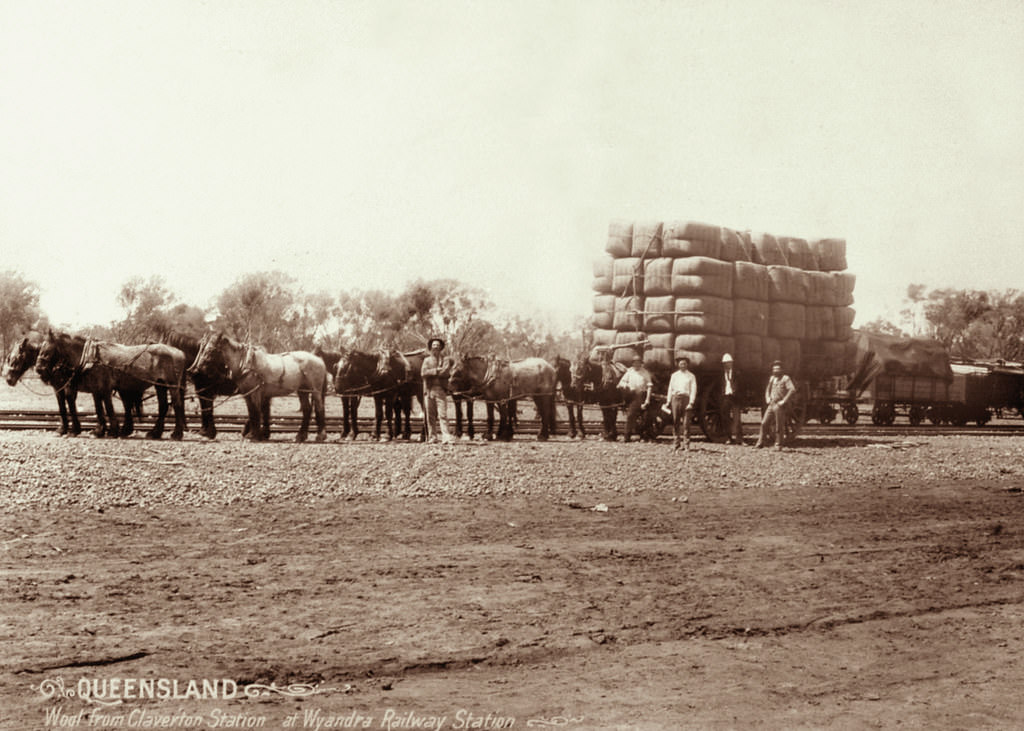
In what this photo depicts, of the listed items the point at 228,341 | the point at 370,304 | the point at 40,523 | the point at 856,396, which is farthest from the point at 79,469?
the point at 370,304

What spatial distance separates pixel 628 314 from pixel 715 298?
1.69m

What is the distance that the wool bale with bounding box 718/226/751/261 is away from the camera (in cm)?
2173

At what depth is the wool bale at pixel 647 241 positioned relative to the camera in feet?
69.7

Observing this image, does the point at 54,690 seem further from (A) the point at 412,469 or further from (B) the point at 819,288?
(B) the point at 819,288

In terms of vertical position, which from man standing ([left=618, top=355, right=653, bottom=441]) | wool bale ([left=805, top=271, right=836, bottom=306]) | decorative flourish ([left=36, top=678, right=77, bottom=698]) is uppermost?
wool bale ([left=805, top=271, right=836, bottom=306])

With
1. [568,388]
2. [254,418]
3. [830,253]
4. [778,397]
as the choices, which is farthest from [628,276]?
[254,418]

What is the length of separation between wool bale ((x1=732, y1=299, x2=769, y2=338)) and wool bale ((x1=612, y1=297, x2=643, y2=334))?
→ 1.79 metres

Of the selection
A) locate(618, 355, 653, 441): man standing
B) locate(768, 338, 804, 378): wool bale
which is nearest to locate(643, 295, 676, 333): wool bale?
locate(618, 355, 653, 441): man standing

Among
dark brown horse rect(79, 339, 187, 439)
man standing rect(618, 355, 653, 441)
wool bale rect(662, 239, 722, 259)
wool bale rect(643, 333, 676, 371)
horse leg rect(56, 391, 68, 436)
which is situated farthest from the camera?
wool bale rect(643, 333, 676, 371)

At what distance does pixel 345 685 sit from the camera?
6.71 metres

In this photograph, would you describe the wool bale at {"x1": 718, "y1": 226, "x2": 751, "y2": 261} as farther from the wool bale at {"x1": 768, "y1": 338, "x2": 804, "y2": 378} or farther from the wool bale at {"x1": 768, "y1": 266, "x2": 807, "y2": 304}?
the wool bale at {"x1": 768, "y1": 338, "x2": 804, "y2": 378}

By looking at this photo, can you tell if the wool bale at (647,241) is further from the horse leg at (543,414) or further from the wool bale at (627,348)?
the horse leg at (543,414)

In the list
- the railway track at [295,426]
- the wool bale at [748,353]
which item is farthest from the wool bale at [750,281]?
the railway track at [295,426]

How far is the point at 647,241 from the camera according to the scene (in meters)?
21.3
